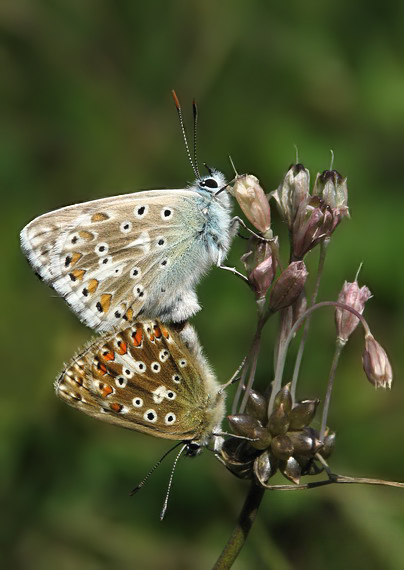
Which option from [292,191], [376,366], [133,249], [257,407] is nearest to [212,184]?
[133,249]

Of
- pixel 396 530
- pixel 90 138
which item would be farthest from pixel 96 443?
pixel 90 138

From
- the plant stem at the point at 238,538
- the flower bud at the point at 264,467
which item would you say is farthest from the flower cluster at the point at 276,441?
the plant stem at the point at 238,538

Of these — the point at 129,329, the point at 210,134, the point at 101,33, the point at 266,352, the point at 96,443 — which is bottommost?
the point at 96,443

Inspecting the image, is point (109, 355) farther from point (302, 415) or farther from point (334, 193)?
point (334, 193)

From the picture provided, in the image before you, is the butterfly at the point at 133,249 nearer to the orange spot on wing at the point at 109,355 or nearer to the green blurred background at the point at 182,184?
the orange spot on wing at the point at 109,355

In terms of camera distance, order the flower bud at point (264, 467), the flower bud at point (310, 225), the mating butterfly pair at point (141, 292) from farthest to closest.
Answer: the mating butterfly pair at point (141, 292) < the flower bud at point (310, 225) < the flower bud at point (264, 467)

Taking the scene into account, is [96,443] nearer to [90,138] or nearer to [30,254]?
[30,254]
